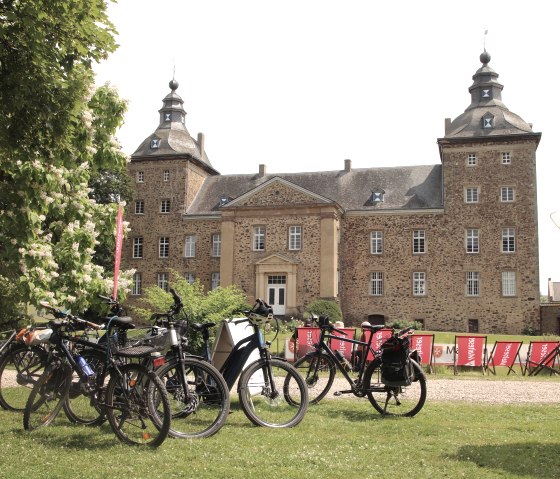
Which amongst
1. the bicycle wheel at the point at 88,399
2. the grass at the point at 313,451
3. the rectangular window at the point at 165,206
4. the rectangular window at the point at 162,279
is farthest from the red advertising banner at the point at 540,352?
the rectangular window at the point at 165,206

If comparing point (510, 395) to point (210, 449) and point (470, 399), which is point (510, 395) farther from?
point (210, 449)

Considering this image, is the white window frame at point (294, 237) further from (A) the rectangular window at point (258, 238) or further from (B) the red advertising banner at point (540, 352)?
(B) the red advertising banner at point (540, 352)

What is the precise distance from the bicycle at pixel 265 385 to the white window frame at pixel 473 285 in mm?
31569

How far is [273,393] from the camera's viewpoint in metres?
7.39

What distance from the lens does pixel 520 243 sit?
3684 centimetres

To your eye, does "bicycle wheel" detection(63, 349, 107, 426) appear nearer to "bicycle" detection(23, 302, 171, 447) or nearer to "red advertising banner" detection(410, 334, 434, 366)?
"bicycle" detection(23, 302, 171, 447)

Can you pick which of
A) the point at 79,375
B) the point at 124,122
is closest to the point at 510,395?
the point at 79,375

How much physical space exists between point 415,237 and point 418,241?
311 mm

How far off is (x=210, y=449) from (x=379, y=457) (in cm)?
162

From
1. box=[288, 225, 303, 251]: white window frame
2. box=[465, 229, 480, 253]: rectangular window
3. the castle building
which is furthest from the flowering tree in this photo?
box=[465, 229, 480, 253]: rectangular window

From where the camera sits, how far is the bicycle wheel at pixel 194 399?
21.9 feet

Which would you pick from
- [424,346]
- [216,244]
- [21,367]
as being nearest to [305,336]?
[424,346]

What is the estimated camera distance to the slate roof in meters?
39.4

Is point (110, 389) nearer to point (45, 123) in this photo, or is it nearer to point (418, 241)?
point (45, 123)
